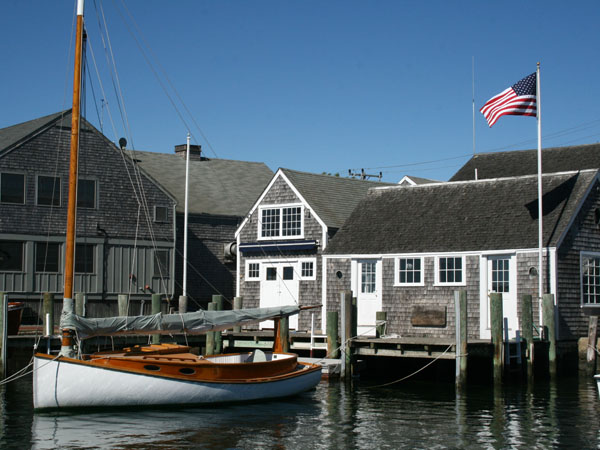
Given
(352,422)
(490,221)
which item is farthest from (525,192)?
(352,422)

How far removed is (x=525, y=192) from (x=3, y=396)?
59.4 feet

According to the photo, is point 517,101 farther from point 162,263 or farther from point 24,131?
point 24,131

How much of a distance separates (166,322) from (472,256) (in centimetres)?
1101

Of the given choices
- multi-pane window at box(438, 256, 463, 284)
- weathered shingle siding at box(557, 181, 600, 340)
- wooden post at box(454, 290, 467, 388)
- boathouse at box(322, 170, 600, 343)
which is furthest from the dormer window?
wooden post at box(454, 290, 467, 388)

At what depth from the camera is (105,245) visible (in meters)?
36.3

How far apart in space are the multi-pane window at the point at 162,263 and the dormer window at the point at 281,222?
5.50 m

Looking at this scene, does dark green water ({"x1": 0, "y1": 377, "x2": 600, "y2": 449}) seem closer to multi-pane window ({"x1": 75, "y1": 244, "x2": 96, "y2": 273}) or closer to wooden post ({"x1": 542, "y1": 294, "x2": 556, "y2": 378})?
wooden post ({"x1": 542, "y1": 294, "x2": 556, "y2": 378})

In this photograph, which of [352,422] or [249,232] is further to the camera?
[249,232]

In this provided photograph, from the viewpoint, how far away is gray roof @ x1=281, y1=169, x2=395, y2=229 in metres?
33.9

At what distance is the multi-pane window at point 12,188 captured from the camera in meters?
34.1

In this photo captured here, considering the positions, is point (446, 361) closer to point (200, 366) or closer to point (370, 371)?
point (370, 371)

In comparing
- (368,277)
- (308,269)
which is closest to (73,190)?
(368,277)

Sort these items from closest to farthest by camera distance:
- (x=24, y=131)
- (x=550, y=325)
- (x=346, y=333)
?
1. (x=550, y=325)
2. (x=346, y=333)
3. (x=24, y=131)

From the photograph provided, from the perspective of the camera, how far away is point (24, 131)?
1409 inches
